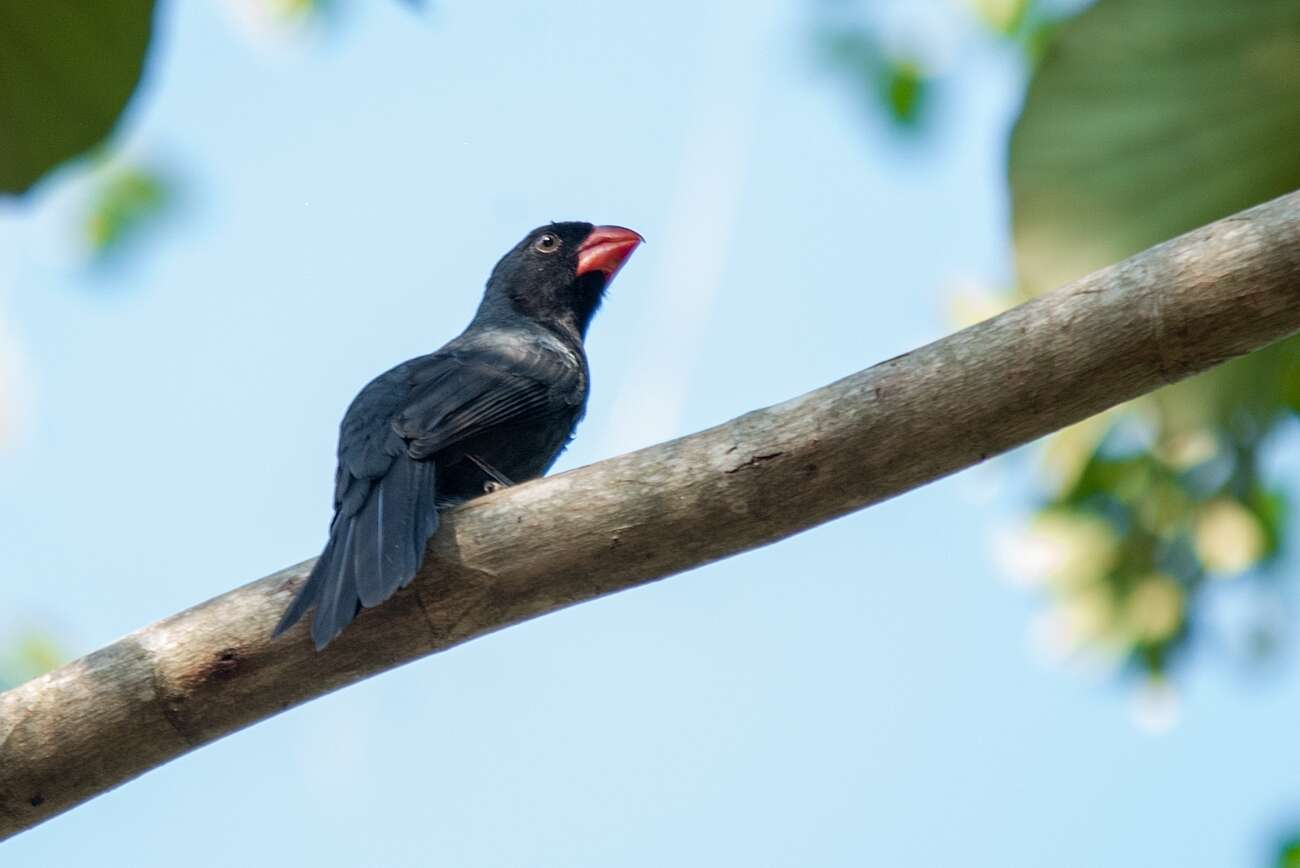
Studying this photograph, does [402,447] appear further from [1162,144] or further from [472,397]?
[1162,144]

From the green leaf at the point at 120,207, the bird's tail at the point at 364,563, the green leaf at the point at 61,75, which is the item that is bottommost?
the bird's tail at the point at 364,563

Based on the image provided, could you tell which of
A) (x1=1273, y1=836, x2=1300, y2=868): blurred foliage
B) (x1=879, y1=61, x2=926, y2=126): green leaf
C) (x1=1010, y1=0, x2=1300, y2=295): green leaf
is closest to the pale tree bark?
(x1=1010, y1=0, x2=1300, y2=295): green leaf

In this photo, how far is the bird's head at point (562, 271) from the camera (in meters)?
5.80

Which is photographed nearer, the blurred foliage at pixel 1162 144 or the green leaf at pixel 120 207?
the blurred foliage at pixel 1162 144

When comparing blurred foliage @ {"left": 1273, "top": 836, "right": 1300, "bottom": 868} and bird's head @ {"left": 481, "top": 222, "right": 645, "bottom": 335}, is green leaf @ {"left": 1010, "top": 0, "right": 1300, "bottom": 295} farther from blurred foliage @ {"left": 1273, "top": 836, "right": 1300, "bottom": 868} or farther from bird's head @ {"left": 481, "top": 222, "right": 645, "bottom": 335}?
bird's head @ {"left": 481, "top": 222, "right": 645, "bottom": 335}

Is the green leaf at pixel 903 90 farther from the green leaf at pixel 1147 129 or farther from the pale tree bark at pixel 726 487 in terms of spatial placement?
the pale tree bark at pixel 726 487

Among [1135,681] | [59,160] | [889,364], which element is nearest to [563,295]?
[1135,681]

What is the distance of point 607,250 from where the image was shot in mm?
5883

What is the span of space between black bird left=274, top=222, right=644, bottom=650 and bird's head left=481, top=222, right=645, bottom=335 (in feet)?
0.04

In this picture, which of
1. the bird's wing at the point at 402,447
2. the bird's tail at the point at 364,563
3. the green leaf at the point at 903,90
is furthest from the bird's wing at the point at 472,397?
the green leaf at the point at 903,90

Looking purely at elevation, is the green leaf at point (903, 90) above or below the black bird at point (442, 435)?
above

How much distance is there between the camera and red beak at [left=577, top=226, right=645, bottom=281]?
5859mm

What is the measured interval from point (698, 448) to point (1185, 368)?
98 centimetres

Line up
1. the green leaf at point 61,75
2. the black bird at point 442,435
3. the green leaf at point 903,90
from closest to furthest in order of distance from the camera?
1. the green leaf at point 61,75
2. the black bird at point 442,435
3. the green leaf at point 903,90
